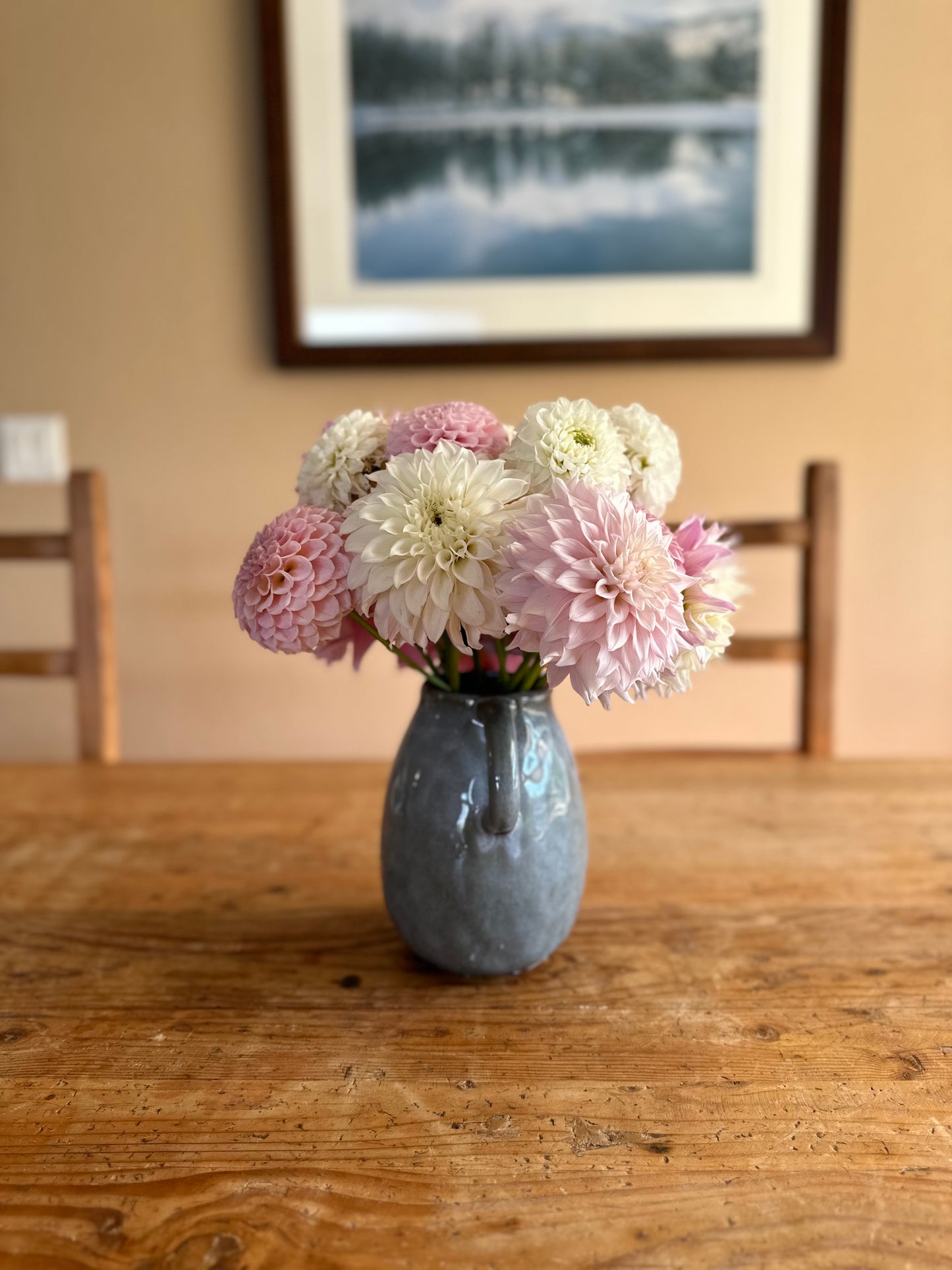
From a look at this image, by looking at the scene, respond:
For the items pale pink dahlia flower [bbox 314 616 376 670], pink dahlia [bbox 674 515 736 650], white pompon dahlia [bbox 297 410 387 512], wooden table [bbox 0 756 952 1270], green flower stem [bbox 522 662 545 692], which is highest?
white pompon dahlia [bbox 297 410 387 512]

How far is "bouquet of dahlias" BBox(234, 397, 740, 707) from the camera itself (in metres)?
0.48

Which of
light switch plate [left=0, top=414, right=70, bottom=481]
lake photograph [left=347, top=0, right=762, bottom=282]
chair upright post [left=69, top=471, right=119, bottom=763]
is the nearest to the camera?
chair upright post [left=69, top=471, right=119, bottom=763]

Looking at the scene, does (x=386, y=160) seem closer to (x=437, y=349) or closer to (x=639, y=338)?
(x=437, y=349)

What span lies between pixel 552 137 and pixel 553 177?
62 millimetres

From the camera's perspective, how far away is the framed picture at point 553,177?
1532mm

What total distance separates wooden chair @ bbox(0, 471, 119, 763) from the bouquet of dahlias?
686 millimetres

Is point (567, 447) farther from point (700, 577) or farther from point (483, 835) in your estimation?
point (483, 835)

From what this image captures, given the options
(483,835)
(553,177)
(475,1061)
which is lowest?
(475,1061)

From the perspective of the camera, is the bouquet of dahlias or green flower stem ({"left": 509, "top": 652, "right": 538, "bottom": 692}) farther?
green flower stem ({"left": 509, "top": 652, "right": 538, "bottom": 692})

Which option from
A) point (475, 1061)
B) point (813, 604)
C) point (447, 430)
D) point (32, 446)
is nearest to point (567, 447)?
point (447, 430)

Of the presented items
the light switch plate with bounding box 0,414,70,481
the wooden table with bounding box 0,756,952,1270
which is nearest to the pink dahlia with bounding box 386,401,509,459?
the wooden table with bounding box 0,756,952,1270

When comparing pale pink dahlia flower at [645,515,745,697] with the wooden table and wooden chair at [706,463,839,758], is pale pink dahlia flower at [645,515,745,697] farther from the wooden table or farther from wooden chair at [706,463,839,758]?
wooden chair at [706,463,839,758]

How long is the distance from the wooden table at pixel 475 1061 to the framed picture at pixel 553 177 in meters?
1.01

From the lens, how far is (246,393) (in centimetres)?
167
